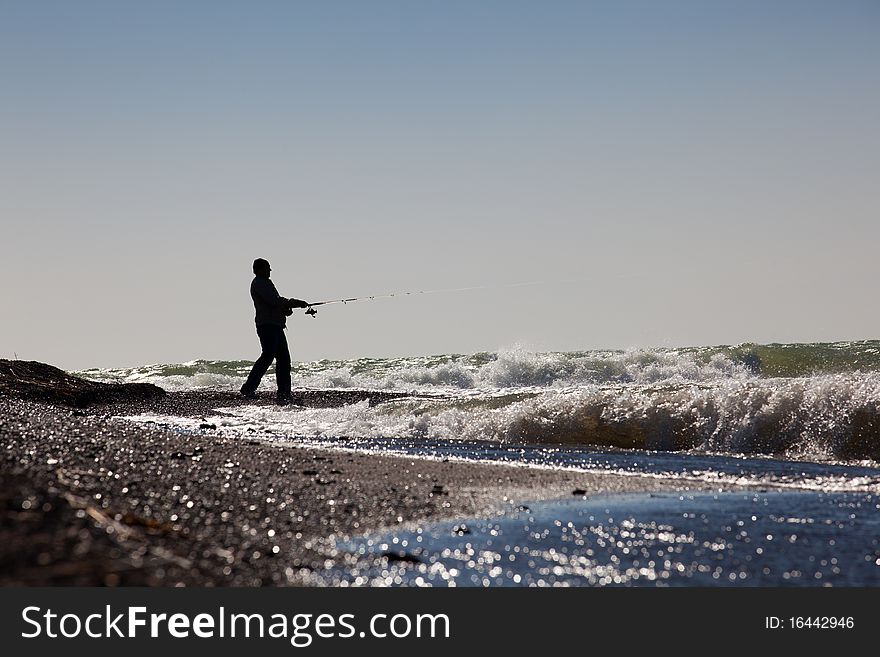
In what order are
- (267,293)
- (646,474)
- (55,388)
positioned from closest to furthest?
1. (646,474)
2. (55,388)
3. (267,293)

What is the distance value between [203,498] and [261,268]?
11223 mm

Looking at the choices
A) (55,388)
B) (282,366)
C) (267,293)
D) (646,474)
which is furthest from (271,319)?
(646,474)

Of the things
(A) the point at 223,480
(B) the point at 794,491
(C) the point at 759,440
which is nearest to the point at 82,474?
(A) the point at 223,480

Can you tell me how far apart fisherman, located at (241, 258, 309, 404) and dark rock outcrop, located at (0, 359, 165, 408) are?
6.95 feet

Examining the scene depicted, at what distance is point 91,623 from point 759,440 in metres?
7.93

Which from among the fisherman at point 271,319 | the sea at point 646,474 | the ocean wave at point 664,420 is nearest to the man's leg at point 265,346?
the fisherman at point 271,319

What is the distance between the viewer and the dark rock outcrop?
13547 millimetres

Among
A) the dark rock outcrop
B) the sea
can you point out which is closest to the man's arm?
the sea

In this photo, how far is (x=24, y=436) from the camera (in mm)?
7434

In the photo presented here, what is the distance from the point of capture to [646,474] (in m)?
7.68

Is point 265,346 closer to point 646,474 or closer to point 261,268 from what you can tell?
point 261,268

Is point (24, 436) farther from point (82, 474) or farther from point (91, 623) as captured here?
point (91, 623)

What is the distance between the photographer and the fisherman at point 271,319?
53.5 feet

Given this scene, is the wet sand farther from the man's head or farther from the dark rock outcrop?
the man's head
